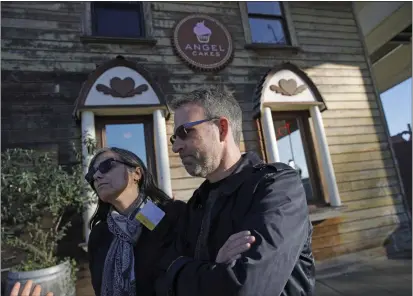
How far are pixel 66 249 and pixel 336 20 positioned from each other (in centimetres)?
642

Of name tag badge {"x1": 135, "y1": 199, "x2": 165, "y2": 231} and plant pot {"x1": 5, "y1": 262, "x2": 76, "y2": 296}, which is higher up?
name tag badge {"x1": 135, "y1": 199, "x2": 165, "y2": 231}

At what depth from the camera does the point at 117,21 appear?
4.87 meters

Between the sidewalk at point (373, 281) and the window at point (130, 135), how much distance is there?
2.89 metres

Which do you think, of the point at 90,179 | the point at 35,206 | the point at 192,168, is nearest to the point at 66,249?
the point at 35,206

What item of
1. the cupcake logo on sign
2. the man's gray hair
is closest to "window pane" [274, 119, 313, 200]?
the cupcake logo on sign

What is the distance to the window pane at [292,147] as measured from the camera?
16.1 ft

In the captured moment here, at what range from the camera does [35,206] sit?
315cm

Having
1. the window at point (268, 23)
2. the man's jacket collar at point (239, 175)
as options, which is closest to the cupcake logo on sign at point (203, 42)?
the window at point (268, 23)

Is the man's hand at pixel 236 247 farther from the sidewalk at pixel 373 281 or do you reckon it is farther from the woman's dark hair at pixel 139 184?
the sidewalk at pixel 373 281

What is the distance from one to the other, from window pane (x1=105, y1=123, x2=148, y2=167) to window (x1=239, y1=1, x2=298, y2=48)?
9.08ft

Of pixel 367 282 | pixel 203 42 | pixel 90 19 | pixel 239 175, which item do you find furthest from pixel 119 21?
pixel 367 282

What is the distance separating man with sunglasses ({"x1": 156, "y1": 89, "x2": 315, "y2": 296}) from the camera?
894mm

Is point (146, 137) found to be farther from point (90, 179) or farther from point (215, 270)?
point (215, 270)

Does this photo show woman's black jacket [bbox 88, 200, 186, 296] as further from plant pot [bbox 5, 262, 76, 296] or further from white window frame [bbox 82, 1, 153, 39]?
white window frame [bbox 82, 1, 153, 39]
